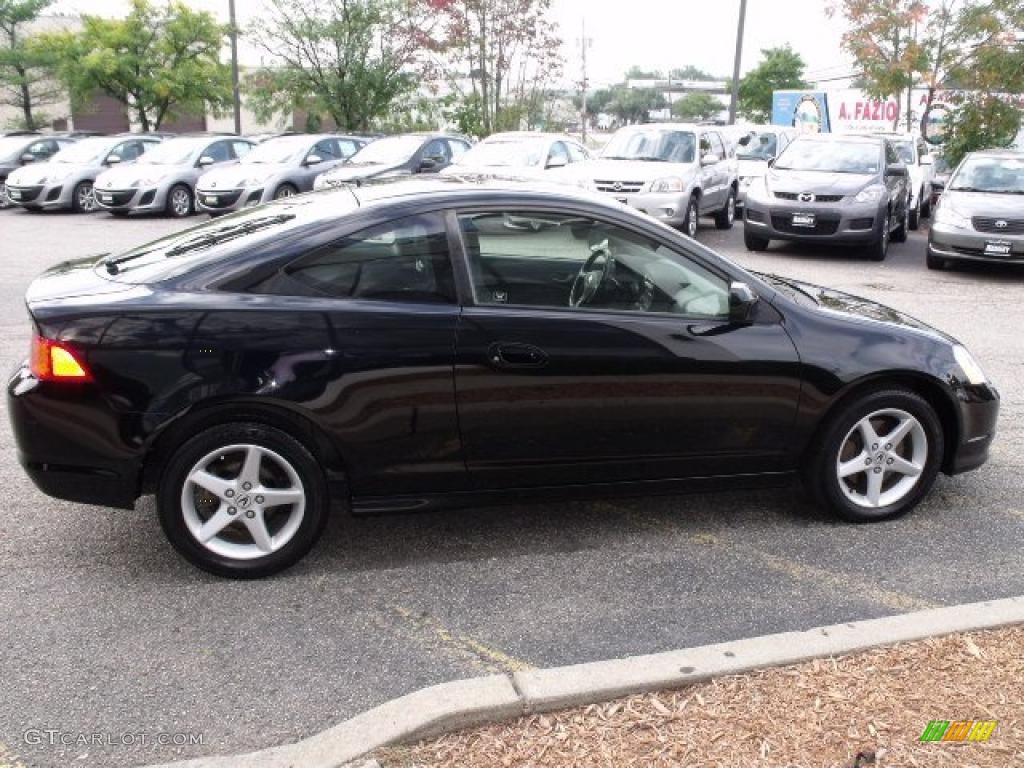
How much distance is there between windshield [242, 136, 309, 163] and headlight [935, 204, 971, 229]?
38.1 ft

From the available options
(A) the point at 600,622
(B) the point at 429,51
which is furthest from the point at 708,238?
(B) the point at 429,51

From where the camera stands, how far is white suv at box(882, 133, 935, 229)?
17.5 m

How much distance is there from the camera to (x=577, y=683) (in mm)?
3047

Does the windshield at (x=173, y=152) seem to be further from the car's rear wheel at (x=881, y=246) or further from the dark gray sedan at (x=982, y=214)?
the dark gray sedan at (x=982, y=214)

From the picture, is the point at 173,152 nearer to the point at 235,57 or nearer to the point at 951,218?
the point at 235,57

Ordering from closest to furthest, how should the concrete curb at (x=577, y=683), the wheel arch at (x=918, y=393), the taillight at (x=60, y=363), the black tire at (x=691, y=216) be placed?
1. the concrete curb at (x=577, y=683)
2. the taillight at (x=60, y=363)
3. the wheel arch at (x=918, y=393)
4. the black tire at (x=691, y=216)

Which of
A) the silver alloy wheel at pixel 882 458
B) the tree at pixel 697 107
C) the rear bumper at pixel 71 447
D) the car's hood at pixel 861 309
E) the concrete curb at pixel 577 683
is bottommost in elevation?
the concrete curb at pixel 577 683

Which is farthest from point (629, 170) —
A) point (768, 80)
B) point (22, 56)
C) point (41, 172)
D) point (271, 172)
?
point (768, 80)

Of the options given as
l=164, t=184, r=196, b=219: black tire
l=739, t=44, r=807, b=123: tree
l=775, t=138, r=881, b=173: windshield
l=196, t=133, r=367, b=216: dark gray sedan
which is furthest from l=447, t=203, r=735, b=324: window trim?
l=739, t=44, r=807, b=123: tree

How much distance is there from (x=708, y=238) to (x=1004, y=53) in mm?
8210

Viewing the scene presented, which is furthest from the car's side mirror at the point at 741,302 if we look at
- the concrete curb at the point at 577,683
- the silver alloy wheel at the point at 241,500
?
the silver alloy wheel at the point at 241,500

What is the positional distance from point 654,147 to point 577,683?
13744 millimetres

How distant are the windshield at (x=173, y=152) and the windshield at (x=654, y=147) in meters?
8.95

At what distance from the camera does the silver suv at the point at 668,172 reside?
14.5 metres
